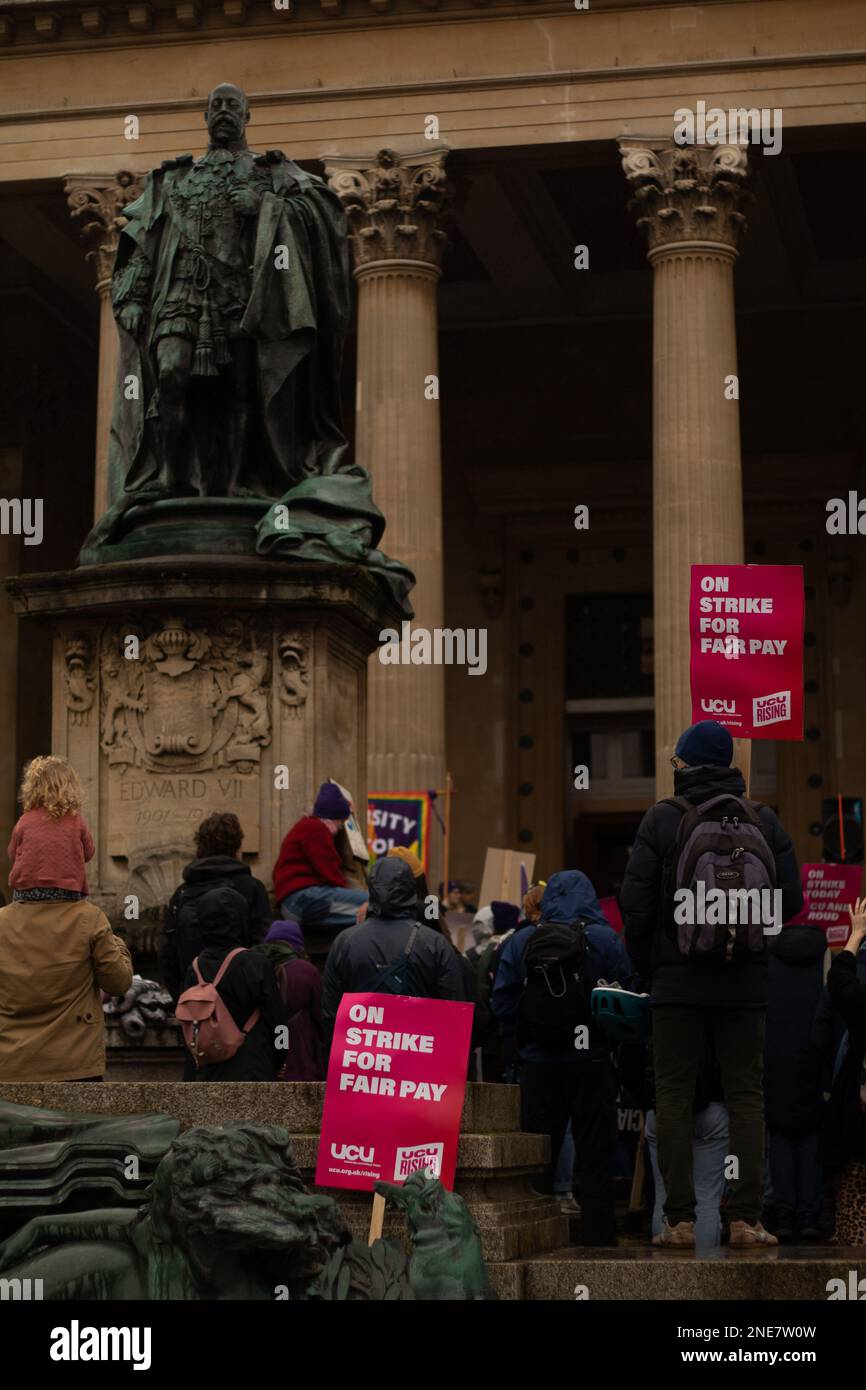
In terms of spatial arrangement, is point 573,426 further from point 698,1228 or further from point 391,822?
point 698,1228

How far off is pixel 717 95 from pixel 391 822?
10762 millimetres

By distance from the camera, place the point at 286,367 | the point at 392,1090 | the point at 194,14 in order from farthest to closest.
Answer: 1. the point at 194,14
2. the point at 286,367
3. the point at 392,1090

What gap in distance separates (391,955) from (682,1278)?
7.83 ft

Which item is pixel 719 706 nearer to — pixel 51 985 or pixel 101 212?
pixel 51 985

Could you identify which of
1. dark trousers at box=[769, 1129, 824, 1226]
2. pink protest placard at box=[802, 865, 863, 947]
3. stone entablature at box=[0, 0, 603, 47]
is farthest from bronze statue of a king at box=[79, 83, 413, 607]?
stone entablature at box=[0, 0, 603, 47]

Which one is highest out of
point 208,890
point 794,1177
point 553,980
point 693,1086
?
point 208,890

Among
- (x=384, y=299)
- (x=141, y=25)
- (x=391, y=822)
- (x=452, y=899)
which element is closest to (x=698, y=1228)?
(x=452, y=899)

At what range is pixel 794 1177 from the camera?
40.8 ft

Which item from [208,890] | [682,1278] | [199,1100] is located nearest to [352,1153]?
[199,1100]

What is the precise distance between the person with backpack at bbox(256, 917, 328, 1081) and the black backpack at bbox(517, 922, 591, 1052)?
1.48 m

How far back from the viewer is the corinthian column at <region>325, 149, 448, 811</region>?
1104 inches

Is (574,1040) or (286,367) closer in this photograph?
(574,1040)

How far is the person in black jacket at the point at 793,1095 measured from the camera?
1230 cm

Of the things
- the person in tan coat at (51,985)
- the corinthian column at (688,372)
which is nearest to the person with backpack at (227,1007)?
the person in tan coat at (51,985)
